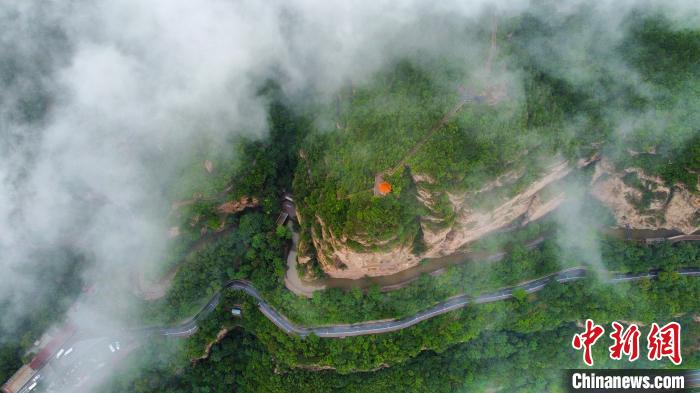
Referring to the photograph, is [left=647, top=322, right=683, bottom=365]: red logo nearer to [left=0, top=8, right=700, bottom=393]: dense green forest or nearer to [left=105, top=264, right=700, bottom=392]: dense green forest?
[left=0, top=8, right=700, bottom=393]: dense green forest

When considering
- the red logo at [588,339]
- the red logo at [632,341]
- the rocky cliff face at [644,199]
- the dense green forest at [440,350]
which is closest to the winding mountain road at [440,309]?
the dense green forest at [440,350]

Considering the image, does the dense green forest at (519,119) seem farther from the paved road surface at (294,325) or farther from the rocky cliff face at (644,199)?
the paved road surface at (294,325)

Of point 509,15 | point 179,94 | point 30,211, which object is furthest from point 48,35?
point 509,15

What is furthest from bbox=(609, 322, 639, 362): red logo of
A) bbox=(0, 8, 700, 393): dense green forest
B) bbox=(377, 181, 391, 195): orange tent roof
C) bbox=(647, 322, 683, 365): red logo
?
bbox=(377, 181, 391, 195): orange tent roof

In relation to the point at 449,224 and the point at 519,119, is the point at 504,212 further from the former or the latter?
the point at 519,119

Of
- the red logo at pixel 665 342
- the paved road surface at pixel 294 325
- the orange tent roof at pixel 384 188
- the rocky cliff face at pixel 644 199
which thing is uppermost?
the rocky cliff face at pixel 644 199

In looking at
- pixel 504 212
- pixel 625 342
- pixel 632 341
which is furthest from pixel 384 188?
pixel 632 341
